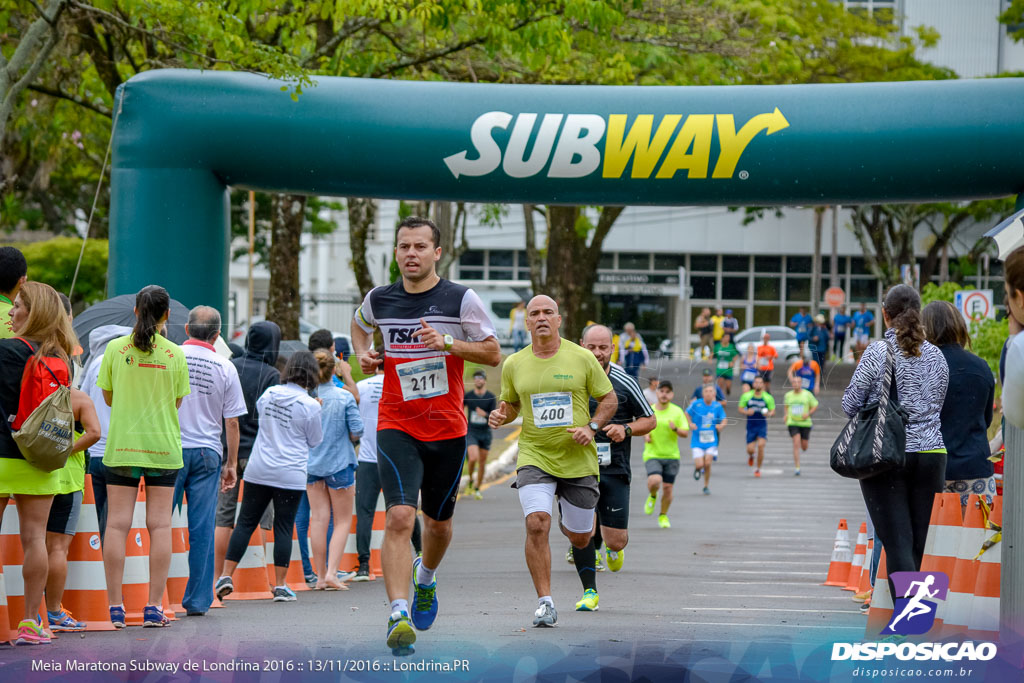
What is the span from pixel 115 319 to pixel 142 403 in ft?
5.27

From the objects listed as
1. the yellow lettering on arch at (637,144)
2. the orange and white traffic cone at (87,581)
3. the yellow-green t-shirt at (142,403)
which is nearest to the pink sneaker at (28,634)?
the orange and white traffic cone at (87,581)

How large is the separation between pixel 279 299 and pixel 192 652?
8911mm

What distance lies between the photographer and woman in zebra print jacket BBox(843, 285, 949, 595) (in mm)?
7105

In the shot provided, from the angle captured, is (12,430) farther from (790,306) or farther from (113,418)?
(790,306)

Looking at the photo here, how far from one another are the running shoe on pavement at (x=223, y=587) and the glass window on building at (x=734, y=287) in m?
4.83

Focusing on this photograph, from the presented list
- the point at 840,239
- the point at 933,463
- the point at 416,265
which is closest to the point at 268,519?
the point at 416,265

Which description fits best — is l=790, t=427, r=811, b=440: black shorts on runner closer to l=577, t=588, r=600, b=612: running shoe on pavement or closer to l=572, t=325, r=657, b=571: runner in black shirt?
l=572, t=325, r=657, b=571: runner in black shirt

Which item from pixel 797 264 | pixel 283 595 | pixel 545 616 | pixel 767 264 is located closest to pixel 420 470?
pixel 545 616

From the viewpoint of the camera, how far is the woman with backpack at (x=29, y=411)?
6.81 meters

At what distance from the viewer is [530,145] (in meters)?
9.88

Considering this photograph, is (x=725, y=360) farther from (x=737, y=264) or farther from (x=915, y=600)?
(x=737, y=264)

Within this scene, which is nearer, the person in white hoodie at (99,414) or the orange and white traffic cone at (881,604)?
the orange and white traffic cone at (881,604)

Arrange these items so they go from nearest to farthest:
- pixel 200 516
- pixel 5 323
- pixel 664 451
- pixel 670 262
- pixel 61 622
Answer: pixel 5 323
pixel 61 622
pixel 200 516
pixel 670 262
pixel 664 451

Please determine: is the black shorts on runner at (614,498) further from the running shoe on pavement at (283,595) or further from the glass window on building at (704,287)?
the glass window on building at (704,287)
